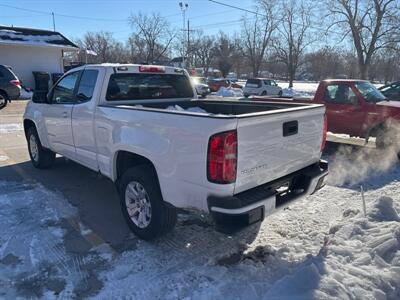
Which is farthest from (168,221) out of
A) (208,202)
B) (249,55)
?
(249,55)

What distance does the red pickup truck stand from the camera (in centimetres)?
796

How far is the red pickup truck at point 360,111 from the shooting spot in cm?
796

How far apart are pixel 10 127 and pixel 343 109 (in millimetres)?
10105

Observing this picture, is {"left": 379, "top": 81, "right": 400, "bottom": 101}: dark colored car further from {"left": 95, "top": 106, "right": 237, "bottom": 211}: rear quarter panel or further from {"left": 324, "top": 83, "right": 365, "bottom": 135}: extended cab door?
{"left": 95, "top": 106, "right": 237, "bottom": 211}: rear quarter panel

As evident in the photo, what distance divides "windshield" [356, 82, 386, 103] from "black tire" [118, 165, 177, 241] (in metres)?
6.42

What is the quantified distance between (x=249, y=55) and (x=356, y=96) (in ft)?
159

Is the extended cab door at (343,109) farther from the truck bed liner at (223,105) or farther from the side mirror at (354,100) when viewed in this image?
the truck bed liner at (223,105)

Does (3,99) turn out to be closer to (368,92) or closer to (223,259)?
(368,92)

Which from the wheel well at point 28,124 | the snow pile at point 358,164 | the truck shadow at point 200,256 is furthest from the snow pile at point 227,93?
the truck shadow at point 200,256

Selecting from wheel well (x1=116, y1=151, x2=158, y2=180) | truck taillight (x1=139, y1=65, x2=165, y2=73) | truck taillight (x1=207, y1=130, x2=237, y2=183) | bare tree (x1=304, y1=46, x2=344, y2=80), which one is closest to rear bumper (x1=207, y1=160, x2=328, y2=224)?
truck taillight (x1=207, y1=130, x2=237, y2=183)

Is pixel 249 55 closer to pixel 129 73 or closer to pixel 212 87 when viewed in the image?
pixel 212 87

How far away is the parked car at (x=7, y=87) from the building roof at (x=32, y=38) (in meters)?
8.67

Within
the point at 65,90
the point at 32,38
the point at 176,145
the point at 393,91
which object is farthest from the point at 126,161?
the point at 32,38

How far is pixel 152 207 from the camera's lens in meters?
3.76
